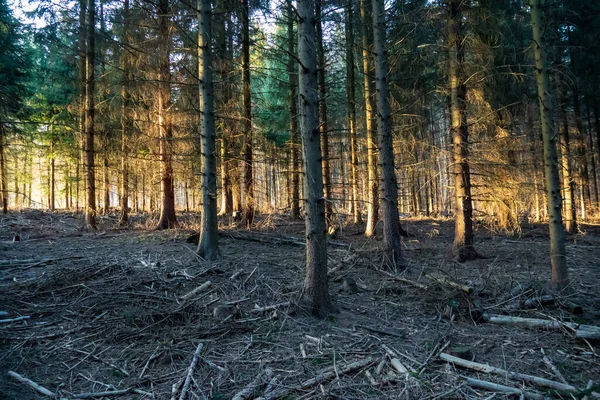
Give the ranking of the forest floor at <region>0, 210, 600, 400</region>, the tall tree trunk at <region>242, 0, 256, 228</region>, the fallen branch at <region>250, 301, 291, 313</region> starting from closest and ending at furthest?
the forest floor at <region>0, 210, 600, 400</region> → the fallen branch at <region>250, 301, 291, 313</region> → the tall tree trunk at <region>242, 0, 256, 228</region>

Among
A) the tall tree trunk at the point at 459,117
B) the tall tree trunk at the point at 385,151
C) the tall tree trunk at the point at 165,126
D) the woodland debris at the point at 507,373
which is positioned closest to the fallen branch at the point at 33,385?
the woodland debris at the point at 507,373

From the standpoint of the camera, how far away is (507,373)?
369 centimetres

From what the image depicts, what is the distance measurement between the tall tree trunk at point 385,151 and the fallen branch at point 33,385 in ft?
20.8

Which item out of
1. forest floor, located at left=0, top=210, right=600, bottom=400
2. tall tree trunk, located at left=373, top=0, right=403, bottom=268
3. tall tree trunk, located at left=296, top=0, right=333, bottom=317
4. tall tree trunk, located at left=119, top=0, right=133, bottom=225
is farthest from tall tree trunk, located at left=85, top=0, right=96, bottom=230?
tall tree trunk, located at left=296, top=0, right=333, bottom=317

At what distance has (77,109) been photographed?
1484 cm

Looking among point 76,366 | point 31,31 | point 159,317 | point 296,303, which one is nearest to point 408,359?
point 296,303

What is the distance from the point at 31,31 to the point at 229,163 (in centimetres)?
877

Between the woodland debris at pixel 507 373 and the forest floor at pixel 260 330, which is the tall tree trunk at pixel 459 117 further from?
the woodland debris at pixel 507 373

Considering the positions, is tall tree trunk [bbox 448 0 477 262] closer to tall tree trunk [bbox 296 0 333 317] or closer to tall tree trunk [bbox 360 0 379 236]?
tall tree trunk [bbox 360 0 379 236]

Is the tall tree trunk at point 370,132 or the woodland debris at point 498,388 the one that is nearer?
the woodland debris at point 498,388

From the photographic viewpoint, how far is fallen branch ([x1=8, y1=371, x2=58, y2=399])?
11.2ft

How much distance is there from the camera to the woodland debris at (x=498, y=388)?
3.32 meters

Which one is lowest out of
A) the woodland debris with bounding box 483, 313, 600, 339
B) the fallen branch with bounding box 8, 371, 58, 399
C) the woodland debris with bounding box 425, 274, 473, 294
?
the woodland debris with bounding box 483, 313, 600, 339

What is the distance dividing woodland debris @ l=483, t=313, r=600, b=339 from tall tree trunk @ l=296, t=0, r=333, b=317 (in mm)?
2405
